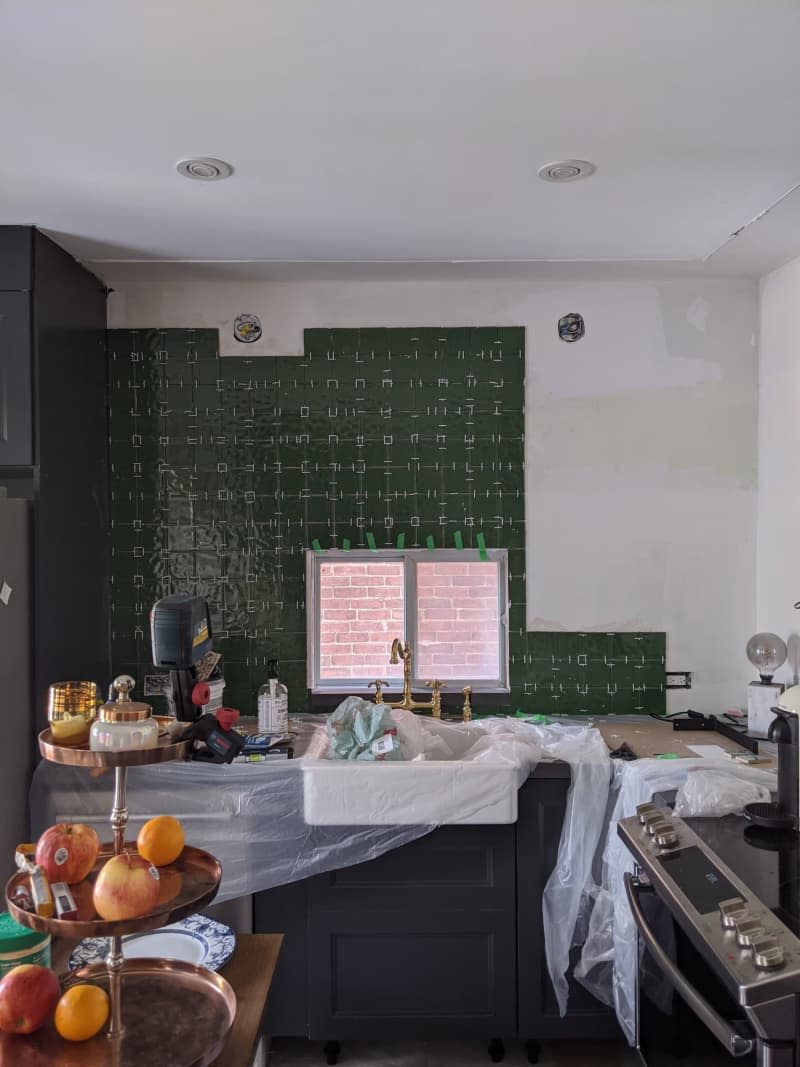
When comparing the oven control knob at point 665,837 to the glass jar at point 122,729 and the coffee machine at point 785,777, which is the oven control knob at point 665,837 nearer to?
the coffee machine at point 785,777

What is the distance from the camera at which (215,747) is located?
4.29 feet

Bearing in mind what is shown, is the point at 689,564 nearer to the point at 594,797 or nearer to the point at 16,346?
the point at 594,797

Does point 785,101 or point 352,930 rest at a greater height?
point 785,101

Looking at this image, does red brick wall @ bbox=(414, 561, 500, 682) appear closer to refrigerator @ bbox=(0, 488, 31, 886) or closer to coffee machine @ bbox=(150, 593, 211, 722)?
coffee machine @ bbox=(150, 593, 211, 722)

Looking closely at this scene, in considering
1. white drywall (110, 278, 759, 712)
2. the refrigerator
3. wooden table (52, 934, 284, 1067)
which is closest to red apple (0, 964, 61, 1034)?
wooden table (52, 934, 284, 1067)

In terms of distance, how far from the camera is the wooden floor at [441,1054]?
2.69 m

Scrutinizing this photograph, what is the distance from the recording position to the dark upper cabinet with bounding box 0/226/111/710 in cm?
269

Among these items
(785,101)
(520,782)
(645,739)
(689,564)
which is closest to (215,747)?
(520,782)

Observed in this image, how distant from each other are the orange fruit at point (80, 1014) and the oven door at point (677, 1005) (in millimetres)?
1005

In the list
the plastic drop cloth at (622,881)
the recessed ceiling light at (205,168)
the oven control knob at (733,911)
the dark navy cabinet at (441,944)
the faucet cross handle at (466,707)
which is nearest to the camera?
the oven control knob at (733,911)

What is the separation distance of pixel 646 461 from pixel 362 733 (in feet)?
5.00

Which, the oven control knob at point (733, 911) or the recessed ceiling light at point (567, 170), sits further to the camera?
the recessed ceiling light at point (567, 170)

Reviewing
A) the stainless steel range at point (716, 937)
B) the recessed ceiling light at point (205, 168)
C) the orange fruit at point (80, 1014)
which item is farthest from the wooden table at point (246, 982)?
the recessed ceiling light at point (205, 168)

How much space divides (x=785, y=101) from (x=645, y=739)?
199cm
